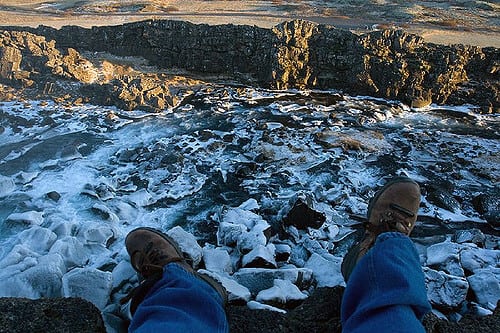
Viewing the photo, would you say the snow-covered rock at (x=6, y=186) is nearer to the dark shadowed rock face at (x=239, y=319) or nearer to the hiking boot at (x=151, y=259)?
the hiking boot at (x=151, y=259)

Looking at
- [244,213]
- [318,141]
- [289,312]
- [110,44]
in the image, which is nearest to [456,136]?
[318,141]

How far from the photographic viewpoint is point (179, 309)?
6.14 feet

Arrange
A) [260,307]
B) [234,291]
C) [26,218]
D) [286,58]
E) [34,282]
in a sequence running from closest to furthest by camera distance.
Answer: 1. [260,307]
2. [234,291]
3. [34,282]
4. [26,218]
5. [286,58]

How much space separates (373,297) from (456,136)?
4.46 metres

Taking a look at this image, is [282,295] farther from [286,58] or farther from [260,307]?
[286,58]

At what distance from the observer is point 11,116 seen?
6.04 metres

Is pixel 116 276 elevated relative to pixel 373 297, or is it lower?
lower

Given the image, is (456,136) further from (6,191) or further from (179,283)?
(6,191)

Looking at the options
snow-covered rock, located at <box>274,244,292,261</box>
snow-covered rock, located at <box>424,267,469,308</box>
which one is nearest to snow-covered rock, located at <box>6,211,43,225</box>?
snow-covered rock, located at <box>274,244,292,261</box>

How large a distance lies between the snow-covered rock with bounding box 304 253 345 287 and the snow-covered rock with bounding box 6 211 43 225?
96.1 inches

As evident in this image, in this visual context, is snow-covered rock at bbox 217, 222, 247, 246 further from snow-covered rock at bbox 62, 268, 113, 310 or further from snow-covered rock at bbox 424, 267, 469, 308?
snow-covered rock at bbox 424, 267, 469, 308

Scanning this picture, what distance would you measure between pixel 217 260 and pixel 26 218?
6.20ft

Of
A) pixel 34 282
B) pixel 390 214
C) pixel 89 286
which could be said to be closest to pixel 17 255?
Answer: pixel 34 282

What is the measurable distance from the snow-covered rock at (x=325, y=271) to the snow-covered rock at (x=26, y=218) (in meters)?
2.44
